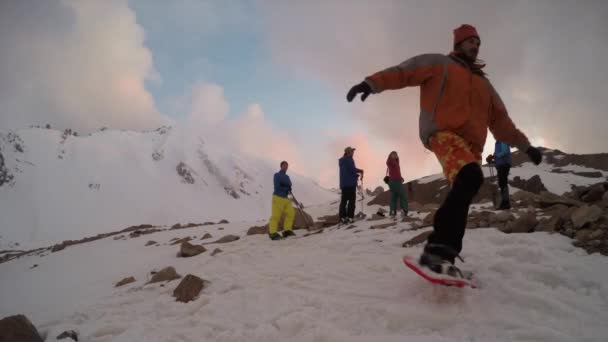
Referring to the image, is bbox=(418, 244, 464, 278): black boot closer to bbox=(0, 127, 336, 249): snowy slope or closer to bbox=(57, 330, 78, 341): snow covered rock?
bbox=(57, 330, 78, 341): snow covered rock

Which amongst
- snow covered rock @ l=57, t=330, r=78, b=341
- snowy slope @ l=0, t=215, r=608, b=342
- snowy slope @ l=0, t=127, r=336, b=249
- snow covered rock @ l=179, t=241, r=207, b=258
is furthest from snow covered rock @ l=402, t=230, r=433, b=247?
snowy slope @ l=0, t=127, r=336, b=249

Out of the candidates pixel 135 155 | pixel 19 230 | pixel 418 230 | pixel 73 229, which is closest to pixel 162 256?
pixel 418 230

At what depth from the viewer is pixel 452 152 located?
3.15m

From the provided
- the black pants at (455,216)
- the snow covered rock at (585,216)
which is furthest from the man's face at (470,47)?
the snow covered rock at (585,216)

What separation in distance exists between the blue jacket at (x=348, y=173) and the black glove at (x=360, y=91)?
6.27m

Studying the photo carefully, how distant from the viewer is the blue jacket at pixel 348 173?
9.58m

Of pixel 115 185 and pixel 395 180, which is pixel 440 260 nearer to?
pixel 395 180

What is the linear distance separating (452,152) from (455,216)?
1.96ft

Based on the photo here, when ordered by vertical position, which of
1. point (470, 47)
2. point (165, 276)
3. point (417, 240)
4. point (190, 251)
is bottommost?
point (165, 276)

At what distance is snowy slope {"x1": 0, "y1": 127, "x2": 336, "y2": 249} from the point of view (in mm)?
63781

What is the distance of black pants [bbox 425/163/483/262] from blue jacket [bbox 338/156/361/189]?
651 cm

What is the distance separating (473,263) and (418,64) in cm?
230

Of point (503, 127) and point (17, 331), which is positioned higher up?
point (503, 127)

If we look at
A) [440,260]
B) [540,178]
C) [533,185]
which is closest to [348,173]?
[440,260]
